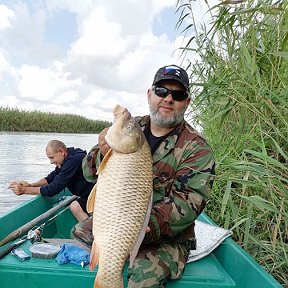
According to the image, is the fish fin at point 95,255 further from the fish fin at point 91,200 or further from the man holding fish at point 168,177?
the fish fin at point 91,200

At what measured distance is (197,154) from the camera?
256 cm

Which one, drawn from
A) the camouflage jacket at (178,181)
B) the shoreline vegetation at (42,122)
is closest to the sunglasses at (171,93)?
the camouflage jacket at (178,181)

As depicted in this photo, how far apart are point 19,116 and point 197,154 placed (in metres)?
32.9

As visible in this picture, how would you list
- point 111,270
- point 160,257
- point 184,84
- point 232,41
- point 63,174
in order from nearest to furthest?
point 111,270
point 160,257
point 184,84
point 232,41
point 63,174

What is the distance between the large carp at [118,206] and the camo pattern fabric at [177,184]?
0.99ft

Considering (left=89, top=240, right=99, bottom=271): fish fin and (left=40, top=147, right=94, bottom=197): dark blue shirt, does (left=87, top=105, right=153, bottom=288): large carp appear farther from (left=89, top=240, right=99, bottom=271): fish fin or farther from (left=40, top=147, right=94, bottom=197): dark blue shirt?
(left=40, top=147, right=94, bottom=197): dark blue shirt

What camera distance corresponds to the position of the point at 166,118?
2691mm

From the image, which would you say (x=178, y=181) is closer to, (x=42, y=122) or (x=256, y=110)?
(x=256, y=110)

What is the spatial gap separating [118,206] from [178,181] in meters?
0.64

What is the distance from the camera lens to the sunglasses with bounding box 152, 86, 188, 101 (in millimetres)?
2682

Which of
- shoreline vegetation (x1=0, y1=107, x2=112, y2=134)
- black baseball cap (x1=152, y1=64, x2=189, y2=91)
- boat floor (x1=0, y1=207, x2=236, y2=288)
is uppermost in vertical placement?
shoreline vegetation (x1=0, y1=107, x2=112, y2=134)

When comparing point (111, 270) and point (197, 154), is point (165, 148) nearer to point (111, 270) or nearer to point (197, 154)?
point (197, 154)

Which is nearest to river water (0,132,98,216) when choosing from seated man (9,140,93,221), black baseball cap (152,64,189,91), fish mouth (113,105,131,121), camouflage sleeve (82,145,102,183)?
seated man (9,140,93,221)

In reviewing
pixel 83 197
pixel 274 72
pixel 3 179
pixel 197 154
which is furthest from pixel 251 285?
pixel 3 179
